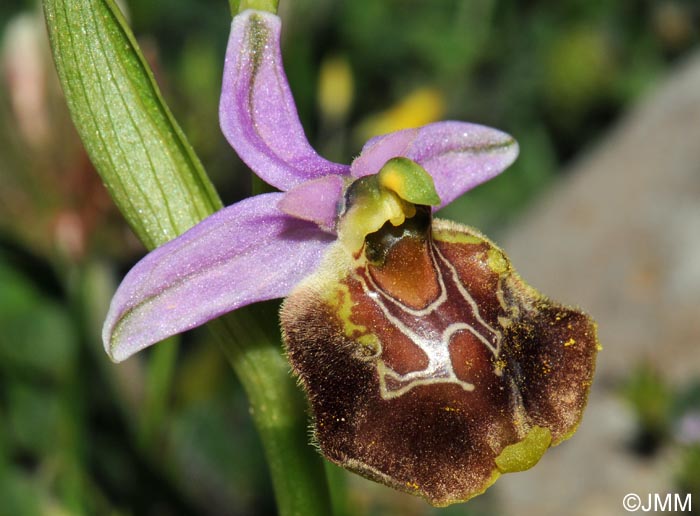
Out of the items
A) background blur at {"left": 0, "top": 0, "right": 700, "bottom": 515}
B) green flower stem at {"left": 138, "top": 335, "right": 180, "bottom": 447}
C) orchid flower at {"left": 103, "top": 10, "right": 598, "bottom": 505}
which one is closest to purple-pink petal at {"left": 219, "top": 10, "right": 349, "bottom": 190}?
orchid flower at {"left": 103, "top": 10, "right": 598, "bottom": 505}

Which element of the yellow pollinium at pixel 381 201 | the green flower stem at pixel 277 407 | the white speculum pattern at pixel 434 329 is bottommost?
the green flower stem at pixel 277 407

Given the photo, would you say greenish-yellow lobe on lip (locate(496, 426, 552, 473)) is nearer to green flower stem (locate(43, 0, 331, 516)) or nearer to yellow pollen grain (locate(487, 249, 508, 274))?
yellow pollen grain (locate(487, 249, 508, 274))

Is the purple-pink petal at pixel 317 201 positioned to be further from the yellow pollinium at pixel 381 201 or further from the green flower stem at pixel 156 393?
the green flower stem at pixel 156 393

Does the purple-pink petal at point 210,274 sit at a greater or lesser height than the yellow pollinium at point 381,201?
lesser

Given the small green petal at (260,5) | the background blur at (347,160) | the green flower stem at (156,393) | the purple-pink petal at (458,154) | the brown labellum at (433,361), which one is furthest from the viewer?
the background blur at (347,160)

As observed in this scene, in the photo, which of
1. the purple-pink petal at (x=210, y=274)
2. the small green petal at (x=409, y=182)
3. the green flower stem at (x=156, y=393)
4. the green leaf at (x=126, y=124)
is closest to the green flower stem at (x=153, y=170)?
the green leaf at (x=126, y=124)

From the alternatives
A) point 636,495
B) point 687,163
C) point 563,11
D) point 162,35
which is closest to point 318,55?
point 162,35
